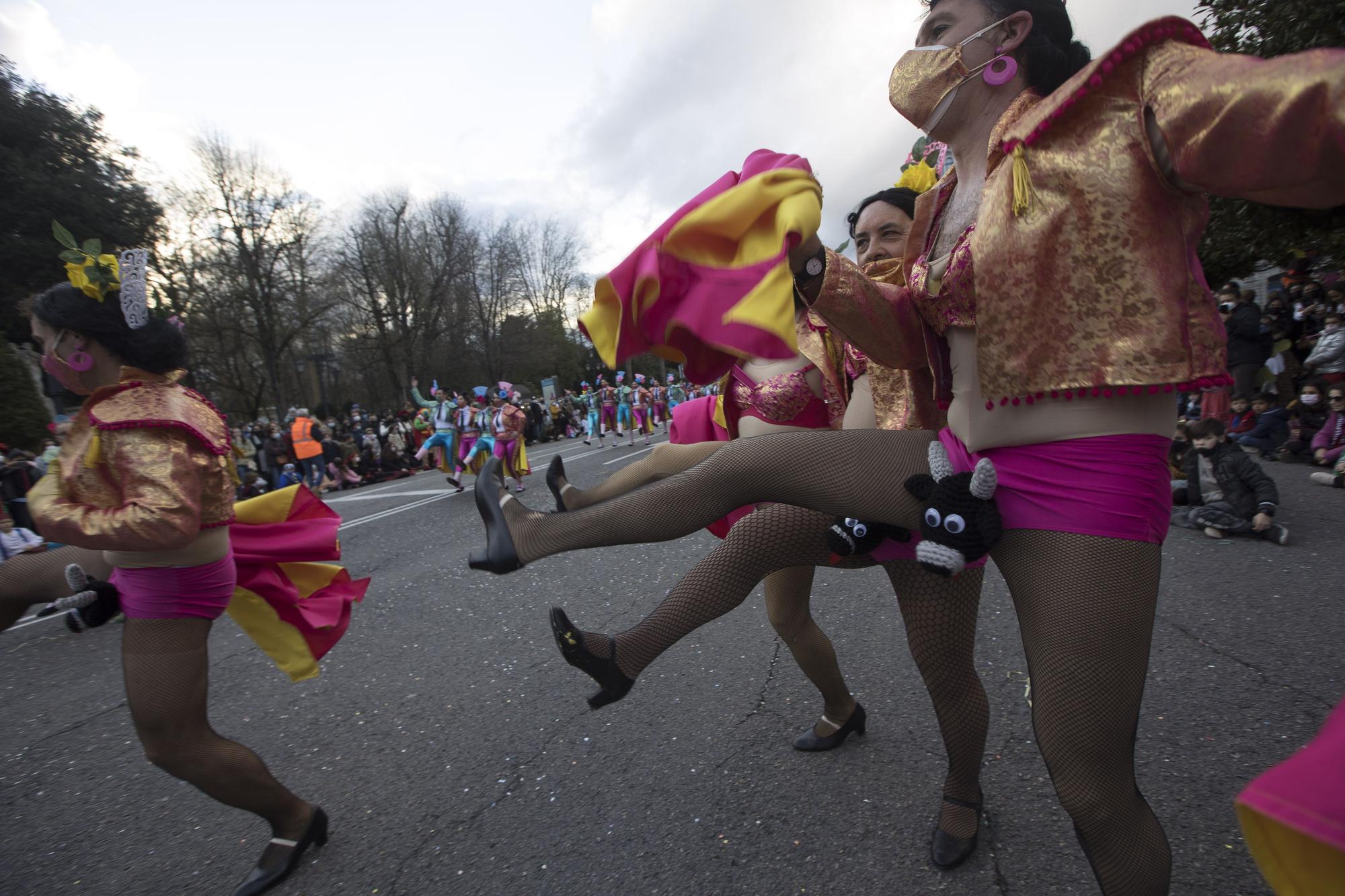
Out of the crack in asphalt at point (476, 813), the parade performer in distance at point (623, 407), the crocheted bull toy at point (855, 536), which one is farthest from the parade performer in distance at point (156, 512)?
the parade performer in distance at point (623, 407)

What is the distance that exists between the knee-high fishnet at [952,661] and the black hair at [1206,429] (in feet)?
14.8

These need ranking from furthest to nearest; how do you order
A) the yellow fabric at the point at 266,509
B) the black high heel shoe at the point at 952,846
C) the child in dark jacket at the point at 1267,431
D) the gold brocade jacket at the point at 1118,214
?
the child in dark jacket at the point at 1267,431
the yellow fabric at the point at 266,509
the black high heel shoe at the point at 952,846
the gold brocade jacket at the point at 1118,214

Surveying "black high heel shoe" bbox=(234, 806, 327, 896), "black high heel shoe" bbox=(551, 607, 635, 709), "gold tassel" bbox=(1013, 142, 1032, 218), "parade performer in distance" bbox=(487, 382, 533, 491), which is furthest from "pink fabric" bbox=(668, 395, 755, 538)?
"parade performer in distance" bbox=(487, 382, 533, 491)

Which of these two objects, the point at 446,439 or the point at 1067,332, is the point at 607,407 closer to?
the point at 446,439

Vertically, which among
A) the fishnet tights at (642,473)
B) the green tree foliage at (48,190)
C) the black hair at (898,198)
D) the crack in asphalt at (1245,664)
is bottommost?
the crack in asphalt at (1245,664)

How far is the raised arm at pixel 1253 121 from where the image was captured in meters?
0.90

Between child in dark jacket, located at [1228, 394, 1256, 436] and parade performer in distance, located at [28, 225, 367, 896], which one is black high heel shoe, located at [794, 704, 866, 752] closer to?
parade performer in distance, located at [28, 225, 367, 896]

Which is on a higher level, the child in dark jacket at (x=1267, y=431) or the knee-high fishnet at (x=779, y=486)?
the knee-high fishnet at (x=779, y=486)

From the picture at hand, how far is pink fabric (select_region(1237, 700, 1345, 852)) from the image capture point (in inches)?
27.6

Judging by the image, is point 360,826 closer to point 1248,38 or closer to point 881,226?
point 881,226

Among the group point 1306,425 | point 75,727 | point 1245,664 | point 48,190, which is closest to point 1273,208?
point 1306,425

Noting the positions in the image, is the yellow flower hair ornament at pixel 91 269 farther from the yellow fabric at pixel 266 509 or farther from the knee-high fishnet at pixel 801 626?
the knee-high fishnet at pixel 801 626

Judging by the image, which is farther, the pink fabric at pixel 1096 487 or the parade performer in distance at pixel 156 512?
the parade performer in distance at pixel 156 512

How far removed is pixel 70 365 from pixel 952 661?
2.78m
